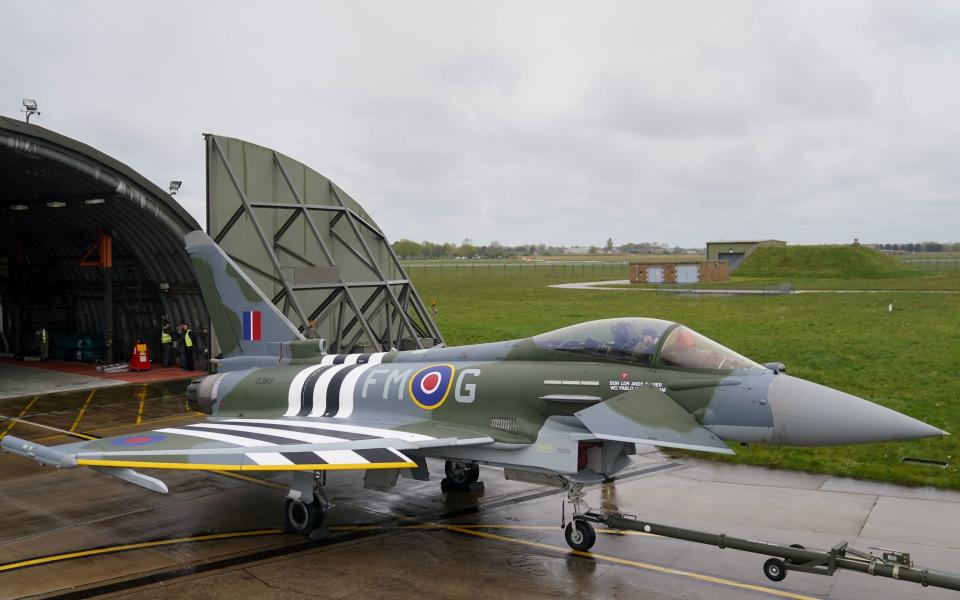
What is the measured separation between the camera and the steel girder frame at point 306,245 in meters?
20.2

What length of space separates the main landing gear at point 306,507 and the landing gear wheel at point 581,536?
3.34m

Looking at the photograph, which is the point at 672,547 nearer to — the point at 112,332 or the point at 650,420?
the point at 650,420

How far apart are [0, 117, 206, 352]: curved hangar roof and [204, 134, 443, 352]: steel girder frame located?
1.93 metres

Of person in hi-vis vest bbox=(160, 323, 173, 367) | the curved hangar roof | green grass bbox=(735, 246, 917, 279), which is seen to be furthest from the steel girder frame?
green grass bbox=(735, 246, 917, 279)

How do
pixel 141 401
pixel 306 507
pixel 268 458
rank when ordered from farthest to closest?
pixel 141 401
pixel 306 507
pixel 268 458

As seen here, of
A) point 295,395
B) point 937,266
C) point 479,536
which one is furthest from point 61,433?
point 937,266

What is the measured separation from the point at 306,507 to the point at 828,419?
668cm

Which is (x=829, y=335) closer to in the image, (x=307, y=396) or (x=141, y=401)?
(x=307, y=396)

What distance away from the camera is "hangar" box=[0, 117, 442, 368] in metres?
20.2

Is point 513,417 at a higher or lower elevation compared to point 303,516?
higher

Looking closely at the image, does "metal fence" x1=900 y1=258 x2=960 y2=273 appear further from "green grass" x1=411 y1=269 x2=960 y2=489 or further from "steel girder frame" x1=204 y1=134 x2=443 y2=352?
"steel girder frame" x1=204 y1=134 x2=443 y2=352

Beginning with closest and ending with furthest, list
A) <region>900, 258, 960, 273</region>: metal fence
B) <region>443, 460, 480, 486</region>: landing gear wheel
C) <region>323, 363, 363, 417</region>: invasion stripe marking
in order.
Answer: <region>323, 363, 363, 417</region>: invasion stripe marking → <region>443, 460, 480, 486</region>: landing gear wheel → <region>900, 258, 960, 273</region>: metal fence

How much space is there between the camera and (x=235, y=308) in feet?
43.5

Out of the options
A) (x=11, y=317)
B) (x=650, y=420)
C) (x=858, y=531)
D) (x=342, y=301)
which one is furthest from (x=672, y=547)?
(x=11, y=317)
